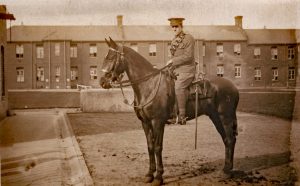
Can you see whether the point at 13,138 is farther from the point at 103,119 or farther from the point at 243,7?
the point at 243,7

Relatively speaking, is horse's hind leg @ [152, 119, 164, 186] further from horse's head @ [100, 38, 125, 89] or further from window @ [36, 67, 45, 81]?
window @ [36, 67, 45, 81]

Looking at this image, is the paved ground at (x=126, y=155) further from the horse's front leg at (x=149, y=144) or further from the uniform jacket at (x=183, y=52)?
the uniform jacket at (x=183, y=52)

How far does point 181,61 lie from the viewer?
592cm

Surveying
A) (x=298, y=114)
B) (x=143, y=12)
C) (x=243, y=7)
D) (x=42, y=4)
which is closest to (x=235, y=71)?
(x=243, y=7)

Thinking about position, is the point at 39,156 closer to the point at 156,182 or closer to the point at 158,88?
the point at 156,182

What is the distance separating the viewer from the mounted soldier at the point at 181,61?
588cm

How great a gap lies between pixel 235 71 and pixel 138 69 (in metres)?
4.16

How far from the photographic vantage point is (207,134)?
10.6 meters

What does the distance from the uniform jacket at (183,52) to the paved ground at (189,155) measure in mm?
1889

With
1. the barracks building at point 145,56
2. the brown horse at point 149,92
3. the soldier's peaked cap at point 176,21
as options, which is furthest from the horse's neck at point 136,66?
the barracks building at point 145,56

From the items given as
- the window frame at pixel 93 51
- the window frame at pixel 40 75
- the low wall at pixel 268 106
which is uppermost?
the window frame at pixel 93 51

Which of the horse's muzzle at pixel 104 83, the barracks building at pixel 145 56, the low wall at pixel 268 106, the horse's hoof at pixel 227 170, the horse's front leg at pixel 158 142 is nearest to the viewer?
the horse's muzzle at pixel 104 83

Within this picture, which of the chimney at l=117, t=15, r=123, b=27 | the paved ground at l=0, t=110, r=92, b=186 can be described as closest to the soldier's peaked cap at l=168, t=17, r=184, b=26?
the chimney at l=117, t=15, r=123, b=27

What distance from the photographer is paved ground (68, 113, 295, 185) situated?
20.3ft
